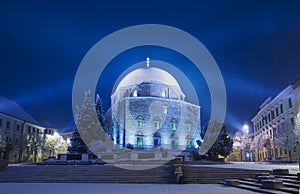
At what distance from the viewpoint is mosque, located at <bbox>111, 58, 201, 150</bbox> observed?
1742 inches

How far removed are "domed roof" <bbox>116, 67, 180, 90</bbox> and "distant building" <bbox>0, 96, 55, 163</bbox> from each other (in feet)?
64.8

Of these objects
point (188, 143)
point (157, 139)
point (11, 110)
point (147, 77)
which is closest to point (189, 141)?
point (188, 143)

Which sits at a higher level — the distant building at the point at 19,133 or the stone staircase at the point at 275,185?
the distant building at the point at 19,133

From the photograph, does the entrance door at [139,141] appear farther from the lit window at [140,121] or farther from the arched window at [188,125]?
the arched window at [188,125]

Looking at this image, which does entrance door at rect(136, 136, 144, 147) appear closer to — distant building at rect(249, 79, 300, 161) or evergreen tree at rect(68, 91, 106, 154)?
evergreen tree at rect(68, 91, 106, 154)

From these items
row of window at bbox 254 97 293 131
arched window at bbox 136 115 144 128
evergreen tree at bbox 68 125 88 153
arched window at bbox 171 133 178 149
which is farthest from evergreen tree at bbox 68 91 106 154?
row of window at bbox 254 97 293 131

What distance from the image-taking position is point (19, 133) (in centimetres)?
4806

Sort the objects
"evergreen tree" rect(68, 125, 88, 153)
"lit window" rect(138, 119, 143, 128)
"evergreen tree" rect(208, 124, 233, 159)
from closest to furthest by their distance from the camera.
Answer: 1. "evergreen tree" rect(68, 125, 88, 153)
2. "evergreen tree" rect(208, 124, 233, 159)
3. "lit window" rect(138, 119, 143, 128)

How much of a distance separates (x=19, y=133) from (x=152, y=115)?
25.2m

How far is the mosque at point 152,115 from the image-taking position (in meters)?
44.2

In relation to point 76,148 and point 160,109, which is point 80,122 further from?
point 160,109

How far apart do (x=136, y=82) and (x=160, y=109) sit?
8.34 metres

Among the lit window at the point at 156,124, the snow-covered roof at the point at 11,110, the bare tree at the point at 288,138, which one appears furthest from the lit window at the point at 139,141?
the snow-covered roof at the point at 11,110

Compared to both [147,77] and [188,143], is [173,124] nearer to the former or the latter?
[188,143]
